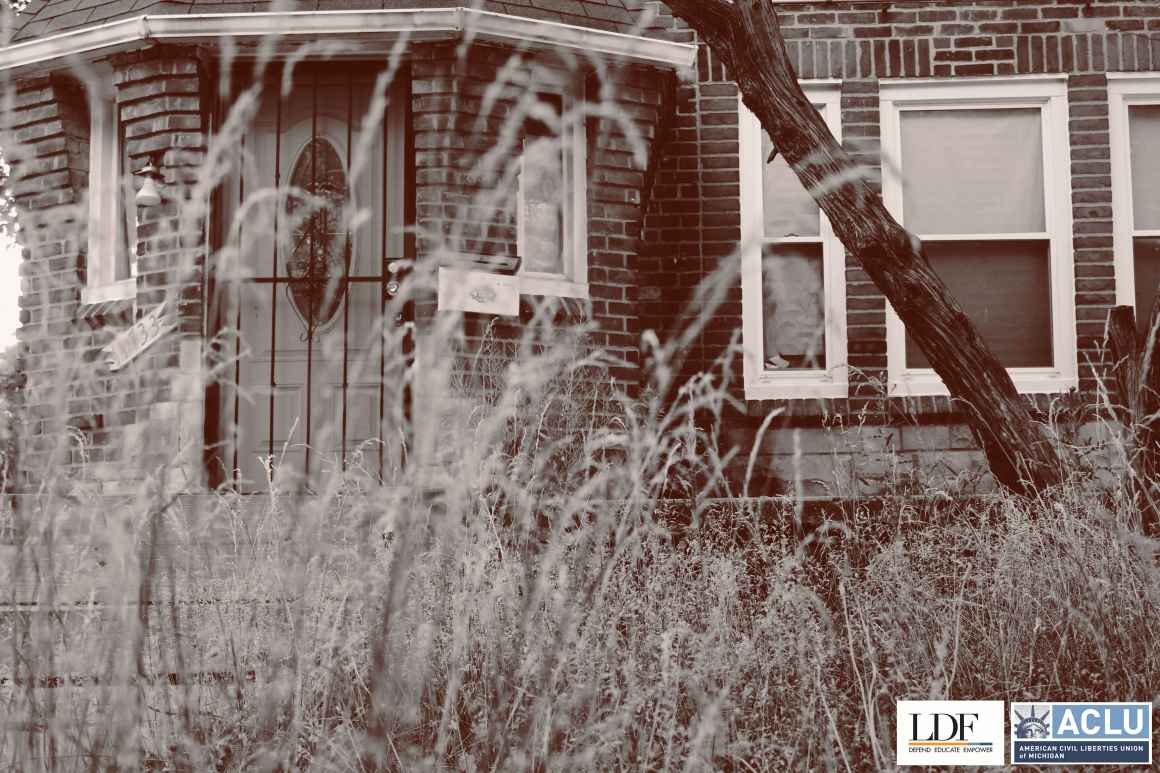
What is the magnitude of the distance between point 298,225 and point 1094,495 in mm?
4955

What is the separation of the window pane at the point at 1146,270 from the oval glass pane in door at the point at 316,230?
195 inches

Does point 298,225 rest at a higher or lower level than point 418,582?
higher

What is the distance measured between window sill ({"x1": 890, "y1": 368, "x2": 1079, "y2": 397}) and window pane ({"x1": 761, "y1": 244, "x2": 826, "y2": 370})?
0.52 metres

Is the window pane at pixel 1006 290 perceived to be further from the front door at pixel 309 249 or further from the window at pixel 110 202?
the window at pixel 110 202

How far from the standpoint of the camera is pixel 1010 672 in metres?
3.18

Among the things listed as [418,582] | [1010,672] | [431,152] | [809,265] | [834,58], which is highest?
[834,58]

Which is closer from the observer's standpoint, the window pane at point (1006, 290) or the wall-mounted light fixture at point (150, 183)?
the wall-mounted light fixture at point (150, 183)

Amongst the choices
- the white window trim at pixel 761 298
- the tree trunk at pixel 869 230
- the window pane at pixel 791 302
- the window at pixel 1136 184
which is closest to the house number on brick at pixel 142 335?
the tree trunk at pixel 869 230

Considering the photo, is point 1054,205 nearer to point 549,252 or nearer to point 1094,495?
point 549,252

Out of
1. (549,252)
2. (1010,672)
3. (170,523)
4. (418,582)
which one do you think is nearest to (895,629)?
(1010,672)

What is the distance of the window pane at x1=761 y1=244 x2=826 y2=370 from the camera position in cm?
761

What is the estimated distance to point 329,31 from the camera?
6.67 m

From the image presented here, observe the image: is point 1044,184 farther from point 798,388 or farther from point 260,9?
point 260,9

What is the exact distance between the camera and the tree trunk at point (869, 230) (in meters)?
4.67
